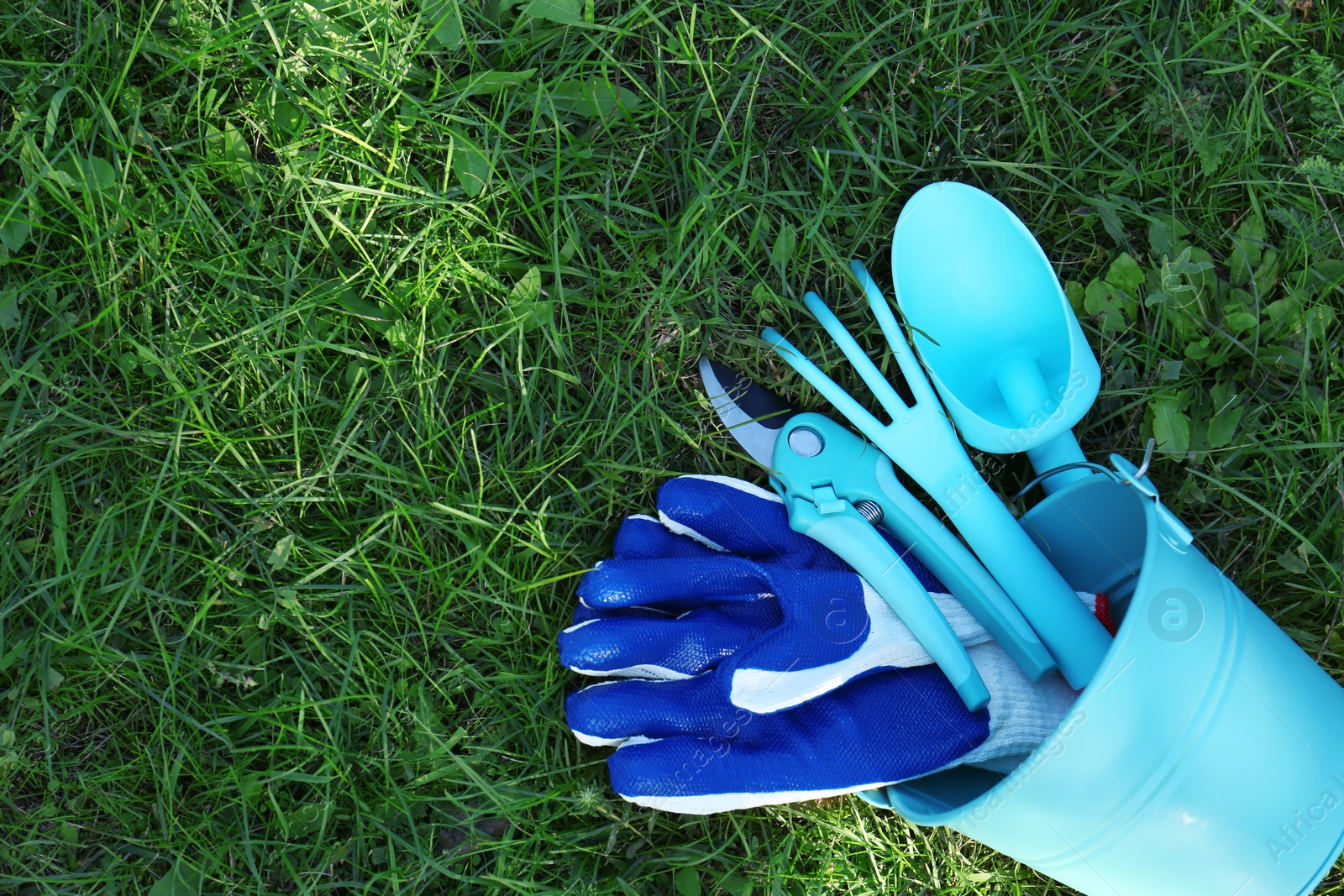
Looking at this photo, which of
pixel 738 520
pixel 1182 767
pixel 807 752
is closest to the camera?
pixel 1182 767

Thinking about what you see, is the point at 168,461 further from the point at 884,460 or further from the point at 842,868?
the point at 842,868

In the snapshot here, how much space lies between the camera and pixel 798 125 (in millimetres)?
1448

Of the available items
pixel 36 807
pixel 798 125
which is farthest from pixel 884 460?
pixel 36 807

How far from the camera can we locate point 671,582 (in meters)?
1.36

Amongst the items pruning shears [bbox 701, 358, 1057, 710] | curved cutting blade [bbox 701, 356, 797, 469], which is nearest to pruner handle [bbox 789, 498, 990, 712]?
pruning shears [bbox 701, 358, 1057, 710]

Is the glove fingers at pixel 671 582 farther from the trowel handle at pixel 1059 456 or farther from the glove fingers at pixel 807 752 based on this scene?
the trowel handle at pixel 1059 456

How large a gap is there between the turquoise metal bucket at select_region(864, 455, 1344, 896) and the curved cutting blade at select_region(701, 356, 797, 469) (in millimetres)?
525

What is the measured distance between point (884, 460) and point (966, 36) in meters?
0.69

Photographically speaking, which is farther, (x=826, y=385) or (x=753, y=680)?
(x=826, y=385)

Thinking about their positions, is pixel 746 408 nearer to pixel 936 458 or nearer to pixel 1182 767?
pixel 936 458

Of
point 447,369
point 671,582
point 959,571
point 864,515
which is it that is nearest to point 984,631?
point 959,571

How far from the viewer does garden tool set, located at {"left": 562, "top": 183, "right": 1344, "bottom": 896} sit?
1098 mm

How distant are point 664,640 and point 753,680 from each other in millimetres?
145

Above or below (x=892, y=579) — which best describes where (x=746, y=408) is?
above
